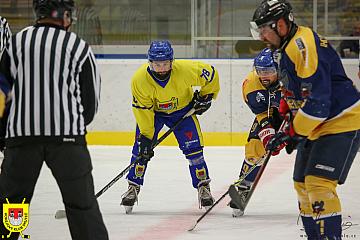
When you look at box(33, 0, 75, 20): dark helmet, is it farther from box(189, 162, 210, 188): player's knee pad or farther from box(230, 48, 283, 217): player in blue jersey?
box(189, 162, 210, 188): player's knee pad

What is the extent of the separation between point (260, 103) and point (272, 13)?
4.83ft

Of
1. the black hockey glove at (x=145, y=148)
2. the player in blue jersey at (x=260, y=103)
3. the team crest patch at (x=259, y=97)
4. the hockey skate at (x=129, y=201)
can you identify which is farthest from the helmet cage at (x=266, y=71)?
the hockey skate at (x=129, y=201)

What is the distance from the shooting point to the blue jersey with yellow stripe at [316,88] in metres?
3.31

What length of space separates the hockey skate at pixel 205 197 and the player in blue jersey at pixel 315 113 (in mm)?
1518

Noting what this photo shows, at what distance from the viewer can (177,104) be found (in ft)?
16.8

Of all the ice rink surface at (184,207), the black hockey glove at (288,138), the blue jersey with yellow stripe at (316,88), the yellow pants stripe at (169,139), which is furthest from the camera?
the yellow pants stripe at (169,139)

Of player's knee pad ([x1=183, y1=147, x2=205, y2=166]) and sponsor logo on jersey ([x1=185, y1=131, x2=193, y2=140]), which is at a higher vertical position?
sponsor logo on jersey ([x1=185, y1=131, x2=193, y2=140])

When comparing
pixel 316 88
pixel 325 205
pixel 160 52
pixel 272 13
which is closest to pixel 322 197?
pixel 325 205

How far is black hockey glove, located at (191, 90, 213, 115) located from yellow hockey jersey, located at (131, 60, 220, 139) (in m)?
0.03

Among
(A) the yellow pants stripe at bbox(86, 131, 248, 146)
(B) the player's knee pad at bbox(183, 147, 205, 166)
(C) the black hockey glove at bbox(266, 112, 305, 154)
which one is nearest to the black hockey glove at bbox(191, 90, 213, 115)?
(B) the player's knee pad at bbox(183, 147, 205, 166)

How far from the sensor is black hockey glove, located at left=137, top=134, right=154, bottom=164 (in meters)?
5.04

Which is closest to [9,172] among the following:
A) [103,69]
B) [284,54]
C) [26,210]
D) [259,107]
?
[26,210]

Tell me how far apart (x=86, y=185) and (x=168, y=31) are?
218 inches

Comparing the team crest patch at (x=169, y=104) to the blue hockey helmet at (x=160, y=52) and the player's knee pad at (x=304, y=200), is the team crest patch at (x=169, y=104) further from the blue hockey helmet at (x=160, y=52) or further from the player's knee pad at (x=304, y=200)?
the player's knee pad at (x=304, y=200)
